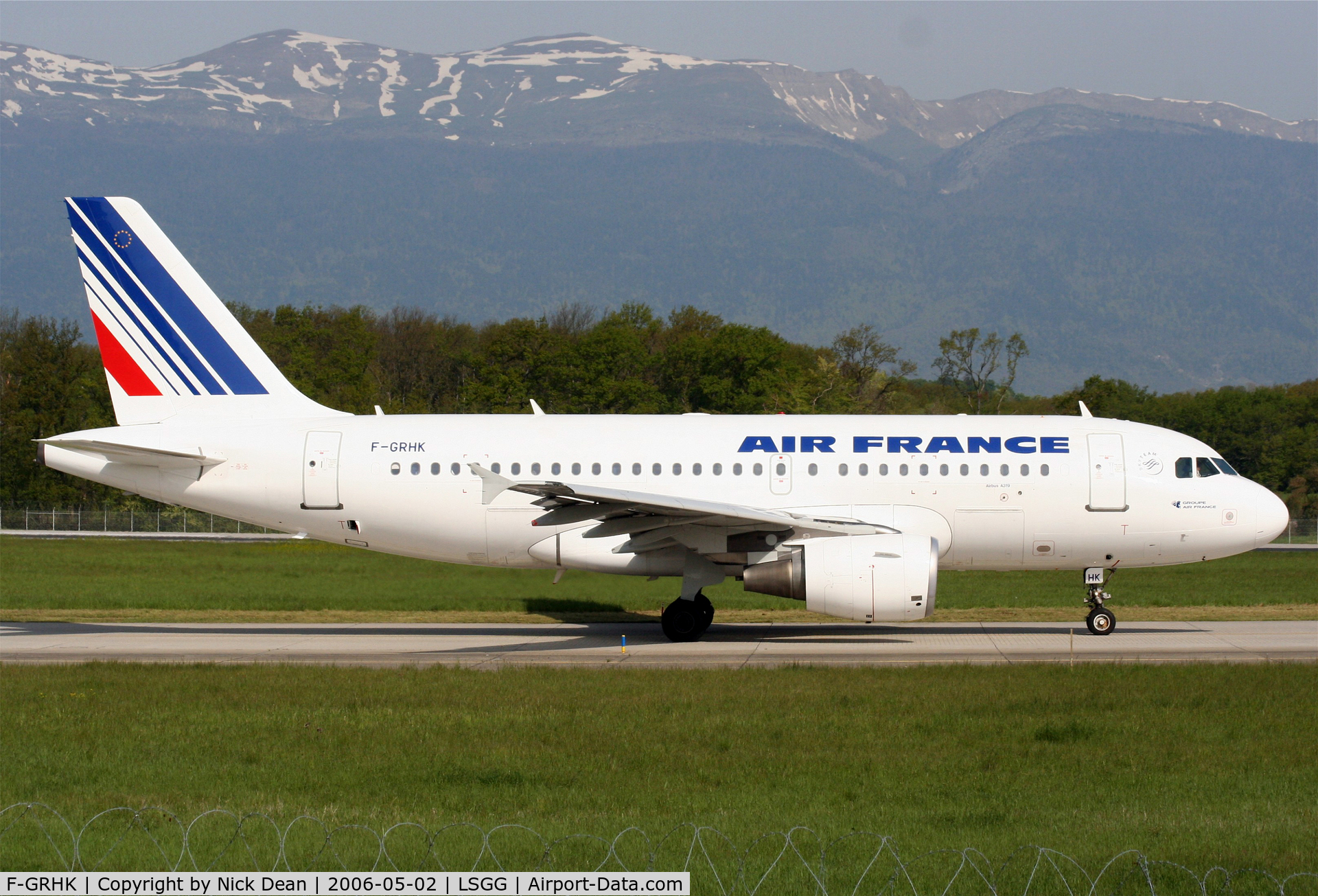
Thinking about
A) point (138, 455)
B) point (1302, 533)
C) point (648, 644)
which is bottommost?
point (648, 644)

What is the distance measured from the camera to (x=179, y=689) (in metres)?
16.7

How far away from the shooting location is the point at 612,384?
83.4 meters

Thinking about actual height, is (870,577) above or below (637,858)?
above

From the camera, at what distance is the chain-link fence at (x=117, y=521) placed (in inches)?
2621

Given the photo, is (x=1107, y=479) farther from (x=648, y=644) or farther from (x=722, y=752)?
(x=722, y=752)

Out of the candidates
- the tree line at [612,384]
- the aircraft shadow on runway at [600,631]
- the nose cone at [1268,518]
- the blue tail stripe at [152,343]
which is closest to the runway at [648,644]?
the aircraft shadow on runway at [600,631]

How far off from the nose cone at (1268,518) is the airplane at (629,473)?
4 cm

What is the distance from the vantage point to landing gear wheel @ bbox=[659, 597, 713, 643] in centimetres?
2309

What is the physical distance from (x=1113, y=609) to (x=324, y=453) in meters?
17.6

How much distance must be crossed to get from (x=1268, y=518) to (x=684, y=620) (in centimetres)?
1070

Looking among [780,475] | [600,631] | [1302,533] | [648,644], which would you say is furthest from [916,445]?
[1302,533]

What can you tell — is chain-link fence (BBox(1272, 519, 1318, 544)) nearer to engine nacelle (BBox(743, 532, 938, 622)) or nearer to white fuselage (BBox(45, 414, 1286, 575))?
white fuselage (BBox(45, 414, 1286, 575))

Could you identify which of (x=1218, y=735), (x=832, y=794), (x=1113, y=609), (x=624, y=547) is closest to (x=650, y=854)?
(x=832, y=794)

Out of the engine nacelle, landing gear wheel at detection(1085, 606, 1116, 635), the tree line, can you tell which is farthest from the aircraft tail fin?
the tree line
